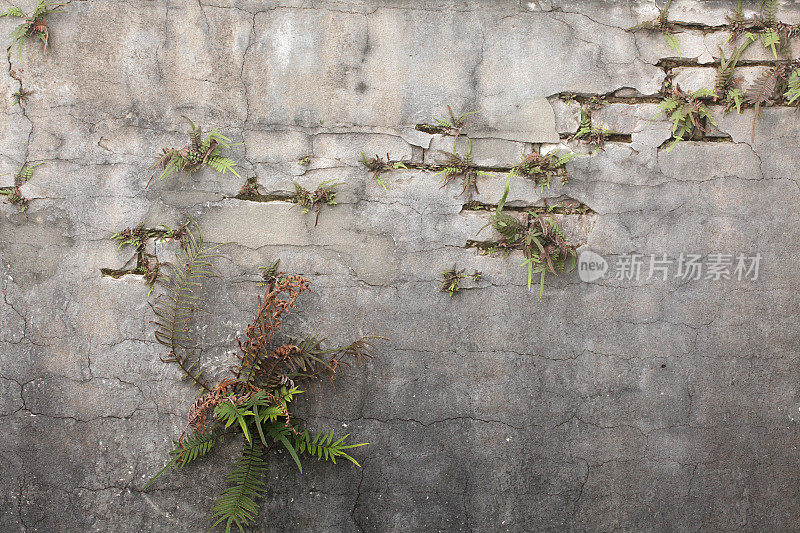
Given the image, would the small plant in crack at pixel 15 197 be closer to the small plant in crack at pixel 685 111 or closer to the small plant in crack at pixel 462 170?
the small plant in crack at pixel 462 170

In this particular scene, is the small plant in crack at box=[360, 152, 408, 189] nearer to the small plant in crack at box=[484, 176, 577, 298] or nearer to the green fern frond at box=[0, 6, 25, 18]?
the small plant in crack at box=[484, 176, 577, 298]

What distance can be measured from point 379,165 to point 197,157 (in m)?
1.04

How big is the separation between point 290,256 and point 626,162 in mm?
2033

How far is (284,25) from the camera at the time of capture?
3.04 m

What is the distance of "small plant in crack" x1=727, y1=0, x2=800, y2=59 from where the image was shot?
2.98 m

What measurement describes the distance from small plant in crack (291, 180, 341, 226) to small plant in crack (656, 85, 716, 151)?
1974mm

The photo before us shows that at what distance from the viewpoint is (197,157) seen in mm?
2963

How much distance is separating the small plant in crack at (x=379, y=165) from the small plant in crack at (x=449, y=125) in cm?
24

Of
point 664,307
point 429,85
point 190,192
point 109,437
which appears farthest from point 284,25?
point 664,307

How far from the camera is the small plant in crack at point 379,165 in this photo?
9.87ft

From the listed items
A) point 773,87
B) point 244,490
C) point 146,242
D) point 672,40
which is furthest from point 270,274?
point 773,87

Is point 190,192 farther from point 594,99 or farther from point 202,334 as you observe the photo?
point 594,99

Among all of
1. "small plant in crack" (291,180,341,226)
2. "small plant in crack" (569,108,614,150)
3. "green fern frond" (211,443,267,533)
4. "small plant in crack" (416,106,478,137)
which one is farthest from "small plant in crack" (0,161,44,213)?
"small plant in crack" (569,108,614,150)

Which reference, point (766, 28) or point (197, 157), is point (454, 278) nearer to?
point (197, 157)
